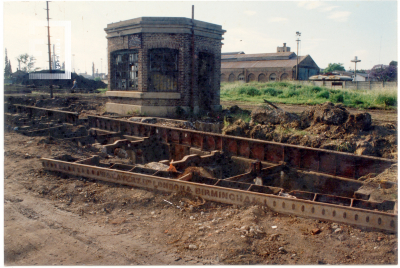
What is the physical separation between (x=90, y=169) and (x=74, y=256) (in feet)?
9.15

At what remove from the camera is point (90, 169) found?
22.1 feet

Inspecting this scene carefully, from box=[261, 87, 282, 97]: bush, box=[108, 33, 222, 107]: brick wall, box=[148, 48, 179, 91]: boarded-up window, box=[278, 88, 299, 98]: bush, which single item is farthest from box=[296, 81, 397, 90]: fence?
box=[148, 48, 179, 91]: boarded-up window

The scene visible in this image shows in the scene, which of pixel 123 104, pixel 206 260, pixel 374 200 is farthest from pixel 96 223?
pixel 123 104

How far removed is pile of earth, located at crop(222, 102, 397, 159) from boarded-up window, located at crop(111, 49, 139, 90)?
6.39 meters

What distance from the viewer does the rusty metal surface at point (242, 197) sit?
438cm

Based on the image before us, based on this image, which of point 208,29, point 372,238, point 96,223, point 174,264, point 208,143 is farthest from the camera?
point 208,29

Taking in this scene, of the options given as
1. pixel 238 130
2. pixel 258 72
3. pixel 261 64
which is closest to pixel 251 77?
pixel 258 72

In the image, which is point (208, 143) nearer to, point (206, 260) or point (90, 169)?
point (90, 169)

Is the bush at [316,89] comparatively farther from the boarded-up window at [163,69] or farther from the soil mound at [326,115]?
the soil mound at [326,115]

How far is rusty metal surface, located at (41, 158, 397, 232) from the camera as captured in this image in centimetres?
438

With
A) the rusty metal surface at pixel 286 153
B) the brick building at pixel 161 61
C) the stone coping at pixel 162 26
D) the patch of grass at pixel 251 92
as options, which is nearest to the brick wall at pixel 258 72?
the patch of grass at pixel 251 92

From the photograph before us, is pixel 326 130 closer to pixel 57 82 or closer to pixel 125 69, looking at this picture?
pixel 125 69

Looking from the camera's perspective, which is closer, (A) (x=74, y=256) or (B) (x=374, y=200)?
(A) (x=74, y=256)

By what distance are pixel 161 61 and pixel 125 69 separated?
2102mm
